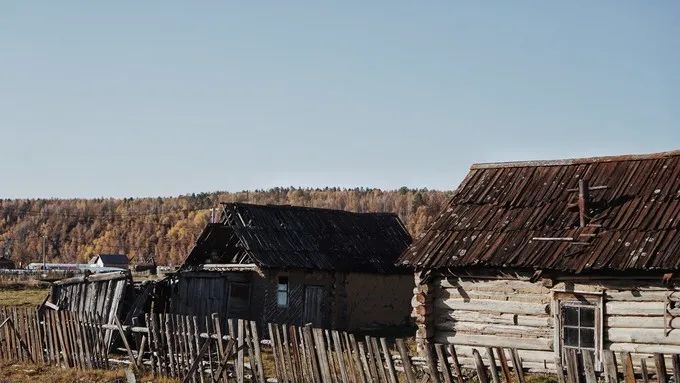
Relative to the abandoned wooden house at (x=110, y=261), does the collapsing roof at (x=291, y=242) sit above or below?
below

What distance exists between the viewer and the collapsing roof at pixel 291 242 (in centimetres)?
2800

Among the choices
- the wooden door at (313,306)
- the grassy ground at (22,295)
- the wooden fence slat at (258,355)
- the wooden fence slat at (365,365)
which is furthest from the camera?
the grassy ground at (22,295)

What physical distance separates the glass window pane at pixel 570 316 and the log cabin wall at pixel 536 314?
0.12 meters

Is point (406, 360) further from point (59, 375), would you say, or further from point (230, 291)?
point (230, 291)

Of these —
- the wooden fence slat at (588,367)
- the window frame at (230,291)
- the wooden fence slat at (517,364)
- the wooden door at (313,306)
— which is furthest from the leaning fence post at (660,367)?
the wooden door at (313,306)

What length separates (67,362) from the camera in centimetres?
1956

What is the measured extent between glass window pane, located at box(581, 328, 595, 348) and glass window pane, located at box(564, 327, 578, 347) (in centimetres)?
14

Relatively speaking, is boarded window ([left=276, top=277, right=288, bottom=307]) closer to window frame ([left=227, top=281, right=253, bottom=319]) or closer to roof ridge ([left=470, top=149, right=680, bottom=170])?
window frame ([left=227, top=281, right=253, bottom=319])

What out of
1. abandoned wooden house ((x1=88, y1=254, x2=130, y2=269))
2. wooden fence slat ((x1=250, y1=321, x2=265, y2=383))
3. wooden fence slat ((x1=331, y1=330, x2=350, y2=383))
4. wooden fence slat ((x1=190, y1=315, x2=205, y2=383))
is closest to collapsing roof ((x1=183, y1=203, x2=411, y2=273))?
wooden fence slat ((x1=190, y1=315, x2=205, y2=383))

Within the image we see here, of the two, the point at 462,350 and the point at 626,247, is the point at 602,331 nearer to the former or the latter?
→ the point at 626,247

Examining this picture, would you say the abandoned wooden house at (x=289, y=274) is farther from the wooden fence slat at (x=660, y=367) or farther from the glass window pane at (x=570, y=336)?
the wooden fence slat at (x=660, y=367)

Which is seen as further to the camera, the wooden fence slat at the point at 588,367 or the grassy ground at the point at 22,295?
the grassy ground at the point at 22,295

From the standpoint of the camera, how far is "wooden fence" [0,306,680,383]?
37.9ft

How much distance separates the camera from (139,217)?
5335 inches
